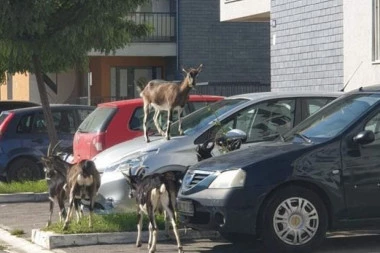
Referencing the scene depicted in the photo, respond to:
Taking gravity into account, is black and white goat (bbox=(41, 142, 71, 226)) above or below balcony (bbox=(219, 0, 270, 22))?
below

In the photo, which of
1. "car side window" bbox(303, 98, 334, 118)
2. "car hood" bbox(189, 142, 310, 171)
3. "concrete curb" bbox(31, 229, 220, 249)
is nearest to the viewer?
"car hood" bbox(189, 142, 310, 171)

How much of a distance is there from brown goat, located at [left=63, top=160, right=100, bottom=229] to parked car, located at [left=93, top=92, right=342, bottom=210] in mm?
483

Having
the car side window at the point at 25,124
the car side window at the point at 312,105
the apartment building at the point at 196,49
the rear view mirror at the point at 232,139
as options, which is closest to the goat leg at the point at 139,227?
the rear view mirror at the point at 232,139

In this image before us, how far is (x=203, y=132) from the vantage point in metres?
12.6

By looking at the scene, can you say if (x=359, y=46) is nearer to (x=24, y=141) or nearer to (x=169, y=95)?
(x=169, y=95)

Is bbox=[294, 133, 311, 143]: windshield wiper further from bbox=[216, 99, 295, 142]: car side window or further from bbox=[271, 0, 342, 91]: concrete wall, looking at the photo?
bbox=[271, 0, 342, 91]: concrete wall

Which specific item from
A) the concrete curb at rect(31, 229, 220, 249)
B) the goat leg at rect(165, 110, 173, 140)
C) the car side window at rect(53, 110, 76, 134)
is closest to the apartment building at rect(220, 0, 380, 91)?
the goat leg at rect(165, 110, 173, 140)

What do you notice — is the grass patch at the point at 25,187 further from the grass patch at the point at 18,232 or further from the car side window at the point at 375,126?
the car side window at the point at 375,126

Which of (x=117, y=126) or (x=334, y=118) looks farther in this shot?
(x=117, y=126)

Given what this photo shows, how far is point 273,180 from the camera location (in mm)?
10148

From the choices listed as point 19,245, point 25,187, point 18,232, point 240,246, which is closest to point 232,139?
point 240,246

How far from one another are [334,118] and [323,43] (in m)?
8.67

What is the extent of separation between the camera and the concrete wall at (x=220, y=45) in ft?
107

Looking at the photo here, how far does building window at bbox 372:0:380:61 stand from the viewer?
17.5 m
